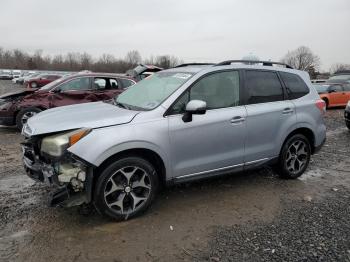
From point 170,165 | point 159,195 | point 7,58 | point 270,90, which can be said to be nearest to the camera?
point 170,165

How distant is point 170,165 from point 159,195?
2.74 ft

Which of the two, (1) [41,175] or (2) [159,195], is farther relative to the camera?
(2) [159,195]

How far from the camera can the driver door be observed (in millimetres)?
4141

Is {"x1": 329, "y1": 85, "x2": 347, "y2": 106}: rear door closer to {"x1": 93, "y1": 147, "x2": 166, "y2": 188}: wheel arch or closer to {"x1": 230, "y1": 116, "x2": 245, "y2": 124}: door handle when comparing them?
{"x1": 230, "y1": 116, "x2": 245, "y2": 124}: door handle

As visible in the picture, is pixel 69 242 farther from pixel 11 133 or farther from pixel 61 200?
pixel 11 133

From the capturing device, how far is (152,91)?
4660 mm

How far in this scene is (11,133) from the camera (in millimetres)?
9273

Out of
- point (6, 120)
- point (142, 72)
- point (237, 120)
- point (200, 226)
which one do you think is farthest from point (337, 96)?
point (200, 226)

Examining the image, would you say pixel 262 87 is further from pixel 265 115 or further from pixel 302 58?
pixel 302 58

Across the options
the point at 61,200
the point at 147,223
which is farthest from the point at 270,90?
the point at 61,200

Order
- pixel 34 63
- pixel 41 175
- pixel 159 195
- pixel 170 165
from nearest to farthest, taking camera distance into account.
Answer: pixel 41 175, pixel 170 165, pixel 159 195, pixel 34 63

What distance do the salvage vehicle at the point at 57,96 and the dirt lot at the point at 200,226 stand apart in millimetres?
3978

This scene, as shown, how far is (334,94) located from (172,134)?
15501mm

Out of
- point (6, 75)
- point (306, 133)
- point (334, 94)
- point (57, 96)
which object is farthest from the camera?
point (6, 75)
